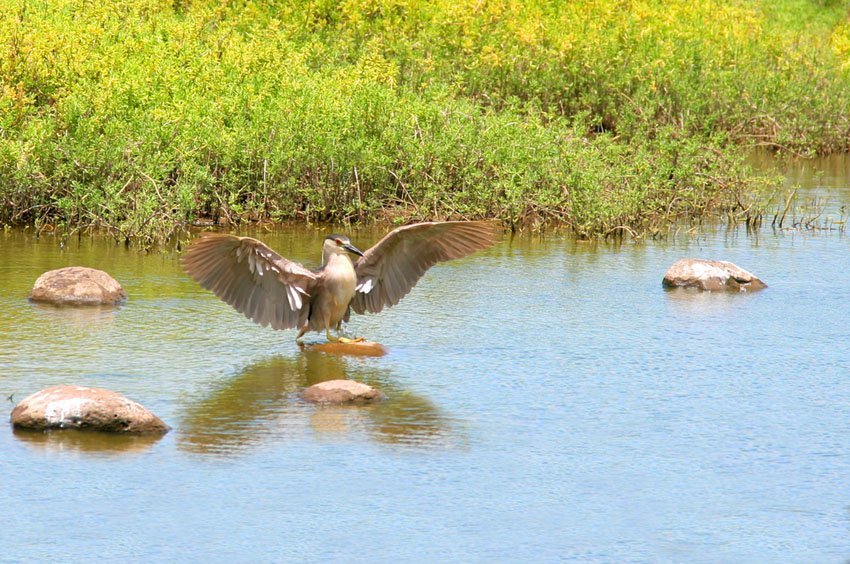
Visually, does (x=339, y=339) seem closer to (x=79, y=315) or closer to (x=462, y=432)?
(x=79, y=315)

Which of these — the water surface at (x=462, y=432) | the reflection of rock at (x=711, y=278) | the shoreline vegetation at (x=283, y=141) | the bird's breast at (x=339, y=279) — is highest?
the shoreline vegetation at (x=283, y=141)

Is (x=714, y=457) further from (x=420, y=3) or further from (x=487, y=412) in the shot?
(x=420, y=3)

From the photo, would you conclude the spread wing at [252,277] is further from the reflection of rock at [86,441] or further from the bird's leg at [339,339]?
the reflection of rock at [86,441]

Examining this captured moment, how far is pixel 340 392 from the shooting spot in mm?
8758

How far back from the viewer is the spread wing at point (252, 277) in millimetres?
9938

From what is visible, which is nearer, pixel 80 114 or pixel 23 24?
pixel 80 114

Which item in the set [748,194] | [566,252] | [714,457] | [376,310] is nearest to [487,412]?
[714,457]

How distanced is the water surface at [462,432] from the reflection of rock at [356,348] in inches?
6.5

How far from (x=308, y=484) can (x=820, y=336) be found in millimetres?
4948

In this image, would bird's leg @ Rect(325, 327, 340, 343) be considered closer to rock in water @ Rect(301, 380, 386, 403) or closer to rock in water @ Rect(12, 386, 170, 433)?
rock in water @ Rect(301, 380, 386, 403)

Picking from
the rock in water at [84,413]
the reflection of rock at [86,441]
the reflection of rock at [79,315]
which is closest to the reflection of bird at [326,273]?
the reflection of rock at [79,315]

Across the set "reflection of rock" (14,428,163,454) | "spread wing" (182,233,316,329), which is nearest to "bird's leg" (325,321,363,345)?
"spread wing" (182,233,316,329)

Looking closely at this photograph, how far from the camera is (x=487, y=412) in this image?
8.70 metres

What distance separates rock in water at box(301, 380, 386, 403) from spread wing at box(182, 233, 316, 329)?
1.34 metres
